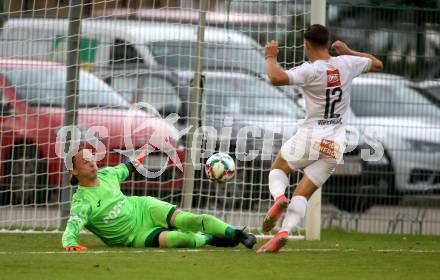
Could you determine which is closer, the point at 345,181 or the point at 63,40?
the point at 63,40

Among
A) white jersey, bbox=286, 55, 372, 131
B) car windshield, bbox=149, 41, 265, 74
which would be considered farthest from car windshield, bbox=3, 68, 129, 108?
white jersey, bbox=286, 55, 372, 131

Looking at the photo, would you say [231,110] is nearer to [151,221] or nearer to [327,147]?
[151,221]

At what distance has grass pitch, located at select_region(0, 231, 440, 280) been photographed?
28.8 ft

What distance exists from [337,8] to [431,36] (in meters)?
1.27

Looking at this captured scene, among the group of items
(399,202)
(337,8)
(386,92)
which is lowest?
(399,202)

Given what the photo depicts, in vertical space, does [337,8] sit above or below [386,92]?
above

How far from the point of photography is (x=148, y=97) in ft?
48.3

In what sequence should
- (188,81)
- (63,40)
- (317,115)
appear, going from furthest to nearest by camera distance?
1. (188,81)
2. (63,40)
3. (317,115)

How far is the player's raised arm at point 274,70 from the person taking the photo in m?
10.3

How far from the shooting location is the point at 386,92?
→ 15352mm

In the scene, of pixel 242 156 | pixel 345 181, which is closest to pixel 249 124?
pixel 242 156

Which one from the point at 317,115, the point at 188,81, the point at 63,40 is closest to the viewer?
the point at 317,115

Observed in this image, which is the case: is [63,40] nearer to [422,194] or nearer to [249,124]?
[249,124]

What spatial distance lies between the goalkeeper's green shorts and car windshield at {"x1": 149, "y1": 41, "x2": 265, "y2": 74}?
352 cm
